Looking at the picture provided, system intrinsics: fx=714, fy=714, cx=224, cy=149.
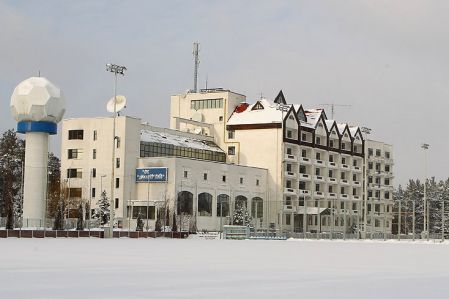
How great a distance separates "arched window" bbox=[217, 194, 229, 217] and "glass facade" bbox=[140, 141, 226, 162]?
8348 mm

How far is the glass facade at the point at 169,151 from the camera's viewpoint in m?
97.1

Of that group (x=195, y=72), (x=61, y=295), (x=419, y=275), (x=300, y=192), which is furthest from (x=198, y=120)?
(x=61, y=295)

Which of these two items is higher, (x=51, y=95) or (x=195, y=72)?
(x=195, y=72)

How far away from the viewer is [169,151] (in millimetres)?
99125

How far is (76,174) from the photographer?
9725 cm

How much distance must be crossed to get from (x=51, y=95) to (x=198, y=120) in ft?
158

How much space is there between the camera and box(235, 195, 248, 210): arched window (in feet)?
328

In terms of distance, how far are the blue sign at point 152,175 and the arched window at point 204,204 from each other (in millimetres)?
6310

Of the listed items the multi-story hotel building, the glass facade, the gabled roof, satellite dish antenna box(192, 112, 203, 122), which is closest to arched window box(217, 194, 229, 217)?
the multi-story hotel building

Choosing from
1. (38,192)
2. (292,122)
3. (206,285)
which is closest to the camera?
(206,285)

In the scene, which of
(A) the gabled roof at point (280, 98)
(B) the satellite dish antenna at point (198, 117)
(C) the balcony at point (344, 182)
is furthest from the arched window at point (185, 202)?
(C) the balcony at point (344, 182)

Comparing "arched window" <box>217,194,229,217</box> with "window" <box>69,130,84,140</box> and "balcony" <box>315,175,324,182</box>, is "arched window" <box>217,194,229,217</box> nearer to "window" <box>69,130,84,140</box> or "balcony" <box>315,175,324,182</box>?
"window" <box>69,130,84,140</box>

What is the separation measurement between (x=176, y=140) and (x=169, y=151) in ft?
12.1

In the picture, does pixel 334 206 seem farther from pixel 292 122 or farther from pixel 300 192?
pixel 292 122
